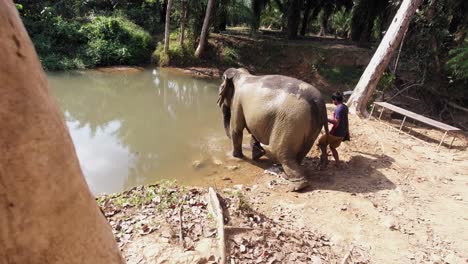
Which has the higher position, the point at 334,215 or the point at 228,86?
the point at 228,86

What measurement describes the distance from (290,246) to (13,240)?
11.1 feet

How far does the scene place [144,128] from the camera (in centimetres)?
938

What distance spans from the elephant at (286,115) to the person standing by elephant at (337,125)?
0.22 metres

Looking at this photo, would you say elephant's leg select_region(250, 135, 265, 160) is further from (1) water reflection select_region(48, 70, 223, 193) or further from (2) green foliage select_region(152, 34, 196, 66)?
(2) green foliage select_region(152, 34, 196, 66)

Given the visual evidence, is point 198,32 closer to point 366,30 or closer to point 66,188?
point 366,30

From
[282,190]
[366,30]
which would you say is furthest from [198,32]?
[282,190]

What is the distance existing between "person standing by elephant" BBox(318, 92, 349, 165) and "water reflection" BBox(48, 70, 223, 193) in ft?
9.23

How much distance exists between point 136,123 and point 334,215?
20.9 feet

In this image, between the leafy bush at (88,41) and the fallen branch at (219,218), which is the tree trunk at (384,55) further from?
the leafy bush at (88,41)

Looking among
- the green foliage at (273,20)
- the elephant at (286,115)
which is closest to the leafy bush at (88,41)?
the elephant at (286,115)

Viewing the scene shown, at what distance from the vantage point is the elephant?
602cm

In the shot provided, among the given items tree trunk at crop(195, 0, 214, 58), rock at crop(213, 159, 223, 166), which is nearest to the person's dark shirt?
rock at crop(213, 159, 223, 166)

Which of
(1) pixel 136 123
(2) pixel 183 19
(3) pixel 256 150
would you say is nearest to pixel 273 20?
(2) pixel 183 19

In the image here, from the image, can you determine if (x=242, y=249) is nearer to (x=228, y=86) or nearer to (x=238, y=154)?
(x=238, y=154)
